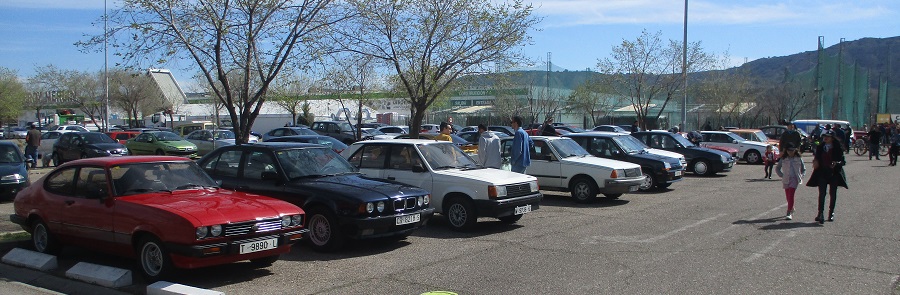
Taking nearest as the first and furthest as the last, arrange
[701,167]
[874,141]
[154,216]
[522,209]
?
[154,216] < [522,209] < [701,167] < [874,141]

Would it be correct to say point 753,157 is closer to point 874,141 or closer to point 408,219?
point 874,141

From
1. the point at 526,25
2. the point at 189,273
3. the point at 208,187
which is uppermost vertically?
the point at 526,25

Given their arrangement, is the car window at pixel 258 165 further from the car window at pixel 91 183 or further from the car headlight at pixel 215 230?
the car headlight at pixel 215 230

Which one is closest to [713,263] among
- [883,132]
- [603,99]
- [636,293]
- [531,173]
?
[636,293]

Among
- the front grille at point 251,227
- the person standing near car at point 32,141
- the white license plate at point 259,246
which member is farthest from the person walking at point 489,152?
the person standing near car at point 32,141

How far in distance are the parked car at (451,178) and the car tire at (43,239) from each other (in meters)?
4.49

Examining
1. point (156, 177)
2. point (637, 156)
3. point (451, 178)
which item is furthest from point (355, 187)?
point (637, 156)

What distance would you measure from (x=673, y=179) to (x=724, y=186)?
88.3 inches

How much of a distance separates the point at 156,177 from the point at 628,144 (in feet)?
39.4

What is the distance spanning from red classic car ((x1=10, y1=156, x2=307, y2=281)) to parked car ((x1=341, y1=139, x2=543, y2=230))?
127 inches

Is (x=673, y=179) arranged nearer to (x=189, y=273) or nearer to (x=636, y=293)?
A: (x=636, y=293)

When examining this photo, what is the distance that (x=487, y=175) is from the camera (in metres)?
10.7

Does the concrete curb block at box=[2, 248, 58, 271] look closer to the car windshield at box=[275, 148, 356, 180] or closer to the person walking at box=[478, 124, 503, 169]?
the car windshield at box=[275, 148, 356, 180]

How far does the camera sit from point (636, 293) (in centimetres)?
660
